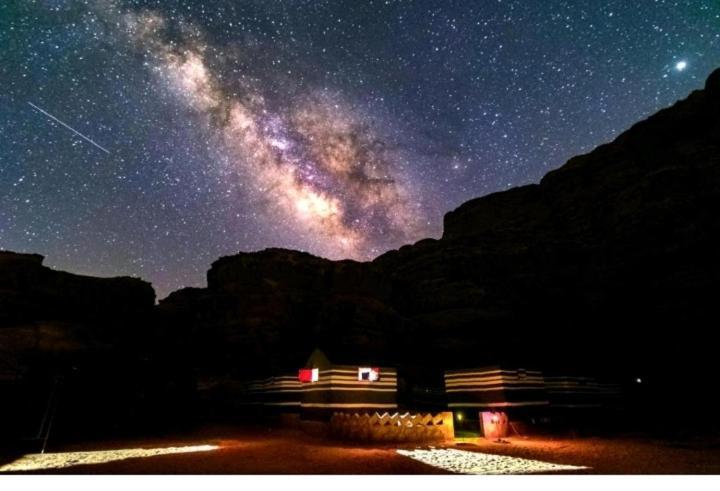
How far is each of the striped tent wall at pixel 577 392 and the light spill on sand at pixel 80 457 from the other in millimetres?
18612

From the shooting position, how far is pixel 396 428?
17047 mm

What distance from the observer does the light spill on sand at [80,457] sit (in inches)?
457

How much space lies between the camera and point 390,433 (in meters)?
16.9

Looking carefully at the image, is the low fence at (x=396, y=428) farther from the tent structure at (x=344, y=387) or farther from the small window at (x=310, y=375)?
the small window at (x=310, y=375)

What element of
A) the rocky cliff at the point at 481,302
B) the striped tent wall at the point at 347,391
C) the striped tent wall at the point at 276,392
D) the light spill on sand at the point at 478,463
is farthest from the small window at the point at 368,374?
the rocky cliff at the point at 481,302

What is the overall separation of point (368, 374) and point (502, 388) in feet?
23.9

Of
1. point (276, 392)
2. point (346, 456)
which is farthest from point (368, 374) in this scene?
point (346, 456)

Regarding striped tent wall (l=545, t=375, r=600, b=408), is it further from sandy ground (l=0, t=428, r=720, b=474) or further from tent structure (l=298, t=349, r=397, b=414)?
tent structure (l=298, t=349, r=397, b=414)

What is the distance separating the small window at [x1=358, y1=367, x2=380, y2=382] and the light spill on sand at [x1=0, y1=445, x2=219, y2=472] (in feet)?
29.5

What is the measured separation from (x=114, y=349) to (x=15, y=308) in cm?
1170

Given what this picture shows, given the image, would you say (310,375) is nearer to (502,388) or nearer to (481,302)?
(502,388)

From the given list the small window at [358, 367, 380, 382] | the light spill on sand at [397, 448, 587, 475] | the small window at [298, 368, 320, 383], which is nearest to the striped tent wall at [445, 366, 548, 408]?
the small window at [358, 367, 380, 382]

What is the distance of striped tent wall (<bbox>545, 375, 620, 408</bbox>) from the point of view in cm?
2322

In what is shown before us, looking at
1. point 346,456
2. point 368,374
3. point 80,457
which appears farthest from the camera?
point 368,374
